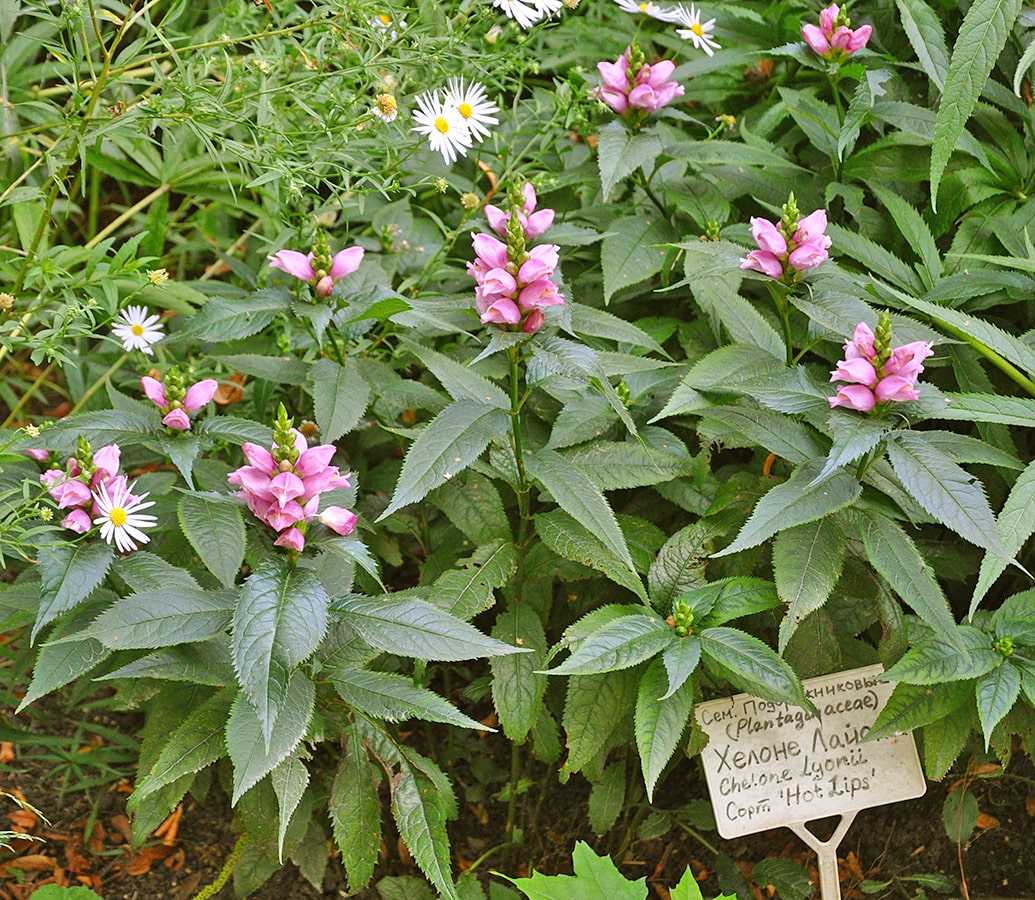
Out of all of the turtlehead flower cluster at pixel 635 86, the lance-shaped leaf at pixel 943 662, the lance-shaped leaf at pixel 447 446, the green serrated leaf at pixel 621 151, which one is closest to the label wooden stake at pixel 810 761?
the lance-shaped leaf at pixel 943 662

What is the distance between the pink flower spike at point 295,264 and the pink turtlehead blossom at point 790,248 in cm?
65

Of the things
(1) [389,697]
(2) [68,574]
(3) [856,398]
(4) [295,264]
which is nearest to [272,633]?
(1) [389,697]

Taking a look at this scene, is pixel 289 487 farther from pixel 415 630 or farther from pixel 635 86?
pixel 635 86

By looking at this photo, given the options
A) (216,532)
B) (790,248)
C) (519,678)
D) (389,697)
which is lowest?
(519,678)

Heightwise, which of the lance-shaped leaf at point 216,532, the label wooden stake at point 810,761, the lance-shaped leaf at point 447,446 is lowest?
the label wooden stake at point 810,761

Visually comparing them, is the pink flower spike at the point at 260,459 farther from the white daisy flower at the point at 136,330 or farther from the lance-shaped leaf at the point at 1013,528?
the lance-shaped leaf at the point at 1013,528

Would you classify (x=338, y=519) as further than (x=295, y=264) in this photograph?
No

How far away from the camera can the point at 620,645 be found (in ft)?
4.66

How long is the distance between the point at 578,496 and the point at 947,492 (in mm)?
464

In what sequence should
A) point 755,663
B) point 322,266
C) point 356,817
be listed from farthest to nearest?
point 322,266, point 356,817, point 755,663

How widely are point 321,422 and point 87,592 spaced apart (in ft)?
1.31

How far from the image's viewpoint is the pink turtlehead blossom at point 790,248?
1.44m

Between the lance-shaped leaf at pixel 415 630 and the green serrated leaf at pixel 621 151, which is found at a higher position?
the green serrated leaf at pixel 621 151

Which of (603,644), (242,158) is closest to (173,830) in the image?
(603,644)
